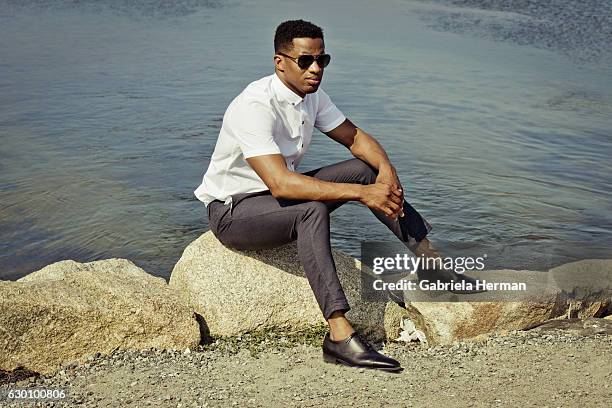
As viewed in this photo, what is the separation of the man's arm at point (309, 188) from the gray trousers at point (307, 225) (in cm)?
A: 6

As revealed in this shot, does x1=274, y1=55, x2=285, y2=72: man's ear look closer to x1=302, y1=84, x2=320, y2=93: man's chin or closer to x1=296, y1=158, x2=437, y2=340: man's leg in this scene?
x1=302, y1=84, x2=320, y2=93: man's chin

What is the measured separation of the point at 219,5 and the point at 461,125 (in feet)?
26.7

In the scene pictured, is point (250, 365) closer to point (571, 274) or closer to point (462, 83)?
point (571, 274)

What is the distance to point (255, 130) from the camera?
4.97 metres

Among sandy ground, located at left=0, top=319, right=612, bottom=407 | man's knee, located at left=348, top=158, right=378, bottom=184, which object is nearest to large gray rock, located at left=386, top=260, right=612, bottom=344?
sandy ground, located at left=0, top=319, right=612, bottom=407

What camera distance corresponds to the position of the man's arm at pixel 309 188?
485cm

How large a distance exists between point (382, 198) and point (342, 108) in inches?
251

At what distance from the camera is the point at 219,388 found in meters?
4.51

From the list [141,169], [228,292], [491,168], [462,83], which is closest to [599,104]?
[462,83]

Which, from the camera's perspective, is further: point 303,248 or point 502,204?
A: point 502,204

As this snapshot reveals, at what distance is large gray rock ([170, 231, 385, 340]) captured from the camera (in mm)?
Answer: 5203

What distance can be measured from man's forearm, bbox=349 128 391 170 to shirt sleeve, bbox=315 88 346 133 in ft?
0.49

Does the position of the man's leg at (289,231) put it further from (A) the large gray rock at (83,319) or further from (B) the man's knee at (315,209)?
(A) the large gray rock at (83,319)

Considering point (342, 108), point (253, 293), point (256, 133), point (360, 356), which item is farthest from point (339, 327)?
point (342, 108)
